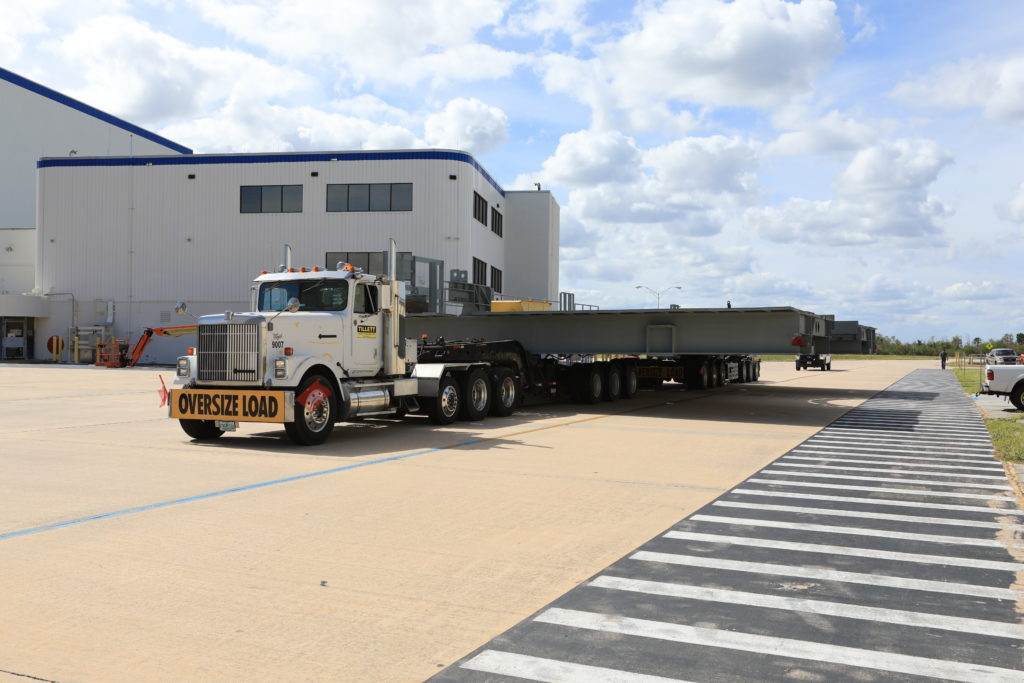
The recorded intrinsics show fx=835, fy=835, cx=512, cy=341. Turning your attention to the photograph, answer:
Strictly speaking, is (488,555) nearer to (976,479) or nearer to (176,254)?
(976,479)

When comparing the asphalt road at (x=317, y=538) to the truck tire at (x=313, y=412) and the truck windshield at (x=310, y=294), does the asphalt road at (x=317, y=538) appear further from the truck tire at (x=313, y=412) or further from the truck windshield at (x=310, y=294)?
the truck windshield at (x=310, y=294)

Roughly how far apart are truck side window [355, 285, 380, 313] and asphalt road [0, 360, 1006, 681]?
2.29 meters

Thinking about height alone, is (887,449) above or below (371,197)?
below

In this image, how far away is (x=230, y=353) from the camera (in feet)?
43.8

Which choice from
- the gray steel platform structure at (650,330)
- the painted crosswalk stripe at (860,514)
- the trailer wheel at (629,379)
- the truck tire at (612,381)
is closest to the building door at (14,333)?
the gray steel platform structure at (650,330)

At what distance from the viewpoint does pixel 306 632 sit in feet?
15.8

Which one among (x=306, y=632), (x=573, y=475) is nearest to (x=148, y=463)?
(x=573, y=475)

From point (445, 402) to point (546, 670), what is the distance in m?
12.9

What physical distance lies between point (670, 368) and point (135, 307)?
31.2m

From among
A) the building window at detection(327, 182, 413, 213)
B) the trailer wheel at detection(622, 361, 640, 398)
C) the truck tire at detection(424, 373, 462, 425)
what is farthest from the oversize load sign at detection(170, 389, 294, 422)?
the building window at detection(327, 182, 413, 213)

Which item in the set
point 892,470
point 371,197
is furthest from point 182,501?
point 371,197

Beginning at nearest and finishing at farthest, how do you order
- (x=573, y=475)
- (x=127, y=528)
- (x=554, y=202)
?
(x=127, y=528), (x=573, y=475), (x=554, y=202)

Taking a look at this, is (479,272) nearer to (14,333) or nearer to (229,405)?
(14,333)

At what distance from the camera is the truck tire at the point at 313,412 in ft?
42.9
